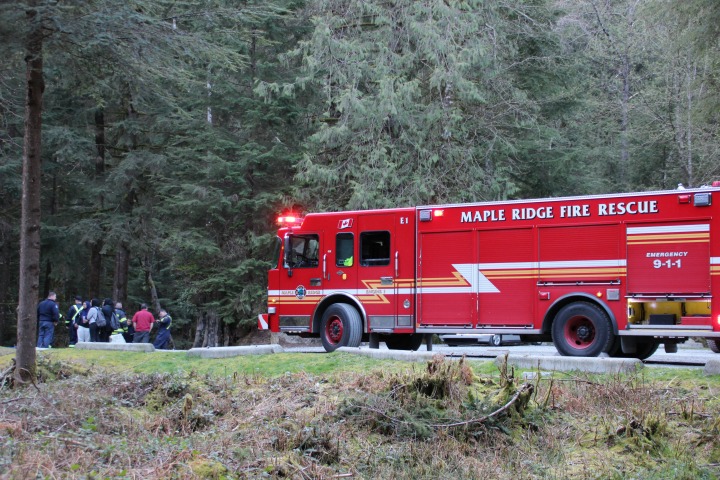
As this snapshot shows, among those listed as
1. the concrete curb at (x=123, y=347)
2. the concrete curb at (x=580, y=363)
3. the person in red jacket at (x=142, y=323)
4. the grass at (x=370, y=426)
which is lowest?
the grass at (x=370, y=426)

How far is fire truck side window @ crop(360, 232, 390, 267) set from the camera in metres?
16.5

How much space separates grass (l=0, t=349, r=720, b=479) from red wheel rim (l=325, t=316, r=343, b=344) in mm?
4773

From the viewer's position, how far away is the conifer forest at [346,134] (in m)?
23.4

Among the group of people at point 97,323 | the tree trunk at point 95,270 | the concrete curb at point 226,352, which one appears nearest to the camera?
the concrete curb at point 226,352

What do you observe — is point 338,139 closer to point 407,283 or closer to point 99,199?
point 407,283

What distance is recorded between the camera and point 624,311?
13594mm

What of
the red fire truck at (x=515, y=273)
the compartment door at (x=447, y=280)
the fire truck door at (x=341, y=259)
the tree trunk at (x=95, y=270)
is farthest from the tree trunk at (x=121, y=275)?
the compartment door at (x=447, y=280)

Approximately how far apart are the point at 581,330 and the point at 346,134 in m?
11.2

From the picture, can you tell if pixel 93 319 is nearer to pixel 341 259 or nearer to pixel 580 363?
pixel 341 259

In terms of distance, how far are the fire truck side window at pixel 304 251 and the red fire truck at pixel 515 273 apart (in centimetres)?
3

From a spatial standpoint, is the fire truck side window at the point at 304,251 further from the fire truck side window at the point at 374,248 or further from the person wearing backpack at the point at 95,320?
the person wearing backpack at the point at 95,320

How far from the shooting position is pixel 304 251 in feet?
57.6

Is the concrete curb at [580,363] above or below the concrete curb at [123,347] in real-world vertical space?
above

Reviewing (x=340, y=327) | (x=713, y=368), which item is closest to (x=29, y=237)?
(x=340, y=327)
